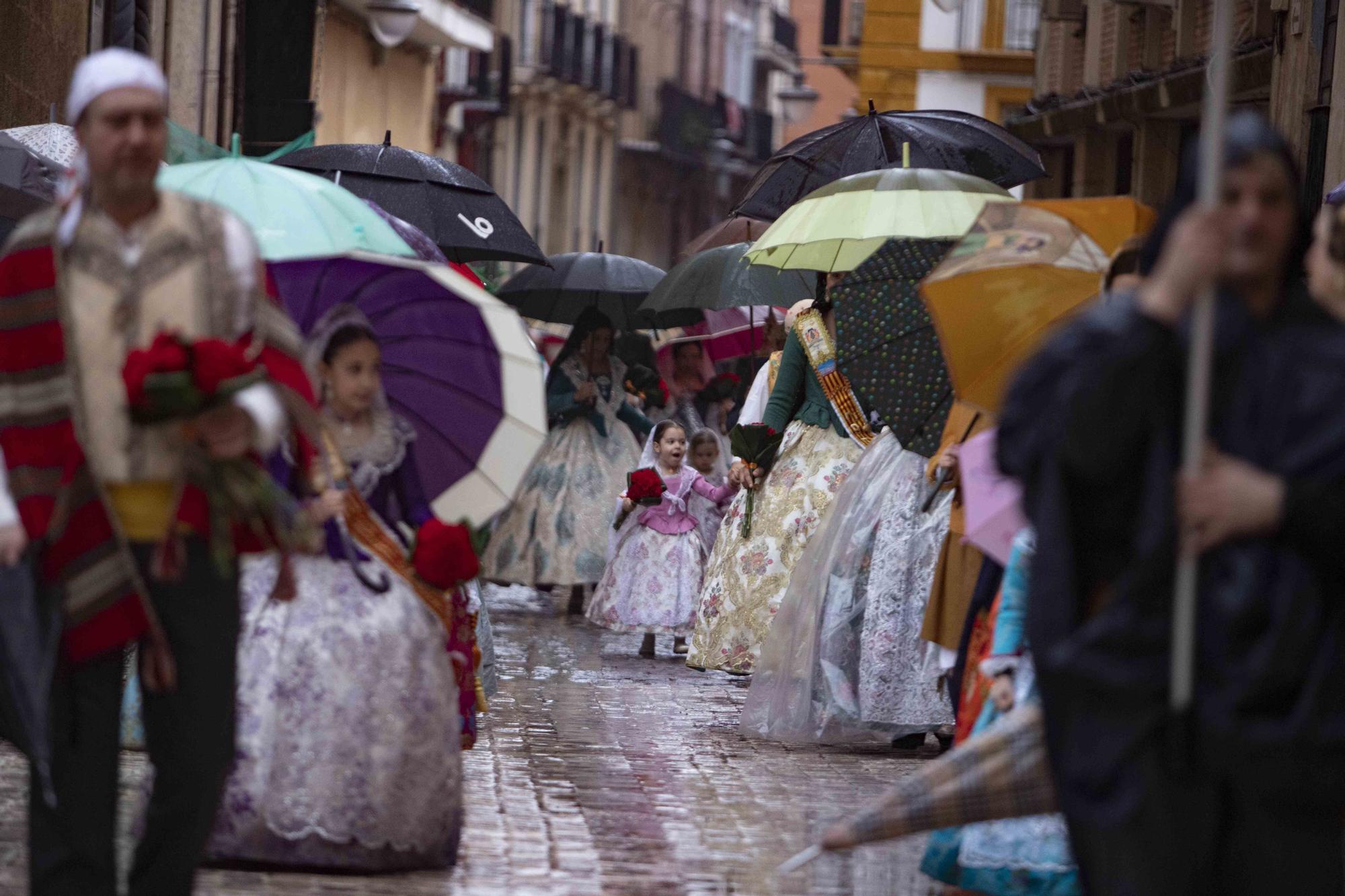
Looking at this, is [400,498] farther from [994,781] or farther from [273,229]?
[994,781]

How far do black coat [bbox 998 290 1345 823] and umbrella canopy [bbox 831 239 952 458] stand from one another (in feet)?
14.4

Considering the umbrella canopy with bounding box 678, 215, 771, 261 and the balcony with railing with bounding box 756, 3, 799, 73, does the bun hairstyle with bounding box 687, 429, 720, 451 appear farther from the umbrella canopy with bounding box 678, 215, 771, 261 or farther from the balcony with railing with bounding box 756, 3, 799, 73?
the balcony with railing with bounding box 756, 3, 799, 73

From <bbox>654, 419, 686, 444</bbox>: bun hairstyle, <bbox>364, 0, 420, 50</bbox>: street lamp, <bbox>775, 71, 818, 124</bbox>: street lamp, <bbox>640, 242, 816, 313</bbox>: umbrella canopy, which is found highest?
<bbox>775, 71, 818, 124</bbox>: street lamp

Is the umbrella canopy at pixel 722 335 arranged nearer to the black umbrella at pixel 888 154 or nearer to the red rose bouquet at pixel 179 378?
the black umbrella at pixel 888 154

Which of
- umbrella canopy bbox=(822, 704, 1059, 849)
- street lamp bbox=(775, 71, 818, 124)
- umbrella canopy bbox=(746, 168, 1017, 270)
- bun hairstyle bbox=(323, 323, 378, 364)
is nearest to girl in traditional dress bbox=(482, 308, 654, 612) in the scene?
umbrella canopy bbox=(746, 168, 1017, 270)

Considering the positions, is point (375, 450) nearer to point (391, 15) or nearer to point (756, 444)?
point (756, 444)

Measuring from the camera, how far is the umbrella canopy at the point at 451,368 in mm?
7070

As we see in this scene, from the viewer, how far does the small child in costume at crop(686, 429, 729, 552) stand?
577 inches

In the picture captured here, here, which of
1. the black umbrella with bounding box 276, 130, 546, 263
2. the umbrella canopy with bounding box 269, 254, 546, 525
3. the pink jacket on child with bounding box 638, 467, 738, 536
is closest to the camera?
the umbrella canopy with bounding box 269, 254, 546, 525

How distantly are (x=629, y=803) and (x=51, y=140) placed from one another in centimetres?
526

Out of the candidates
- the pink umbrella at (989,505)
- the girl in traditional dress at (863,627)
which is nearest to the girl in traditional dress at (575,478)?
the girl in traditional dress at (863,627)

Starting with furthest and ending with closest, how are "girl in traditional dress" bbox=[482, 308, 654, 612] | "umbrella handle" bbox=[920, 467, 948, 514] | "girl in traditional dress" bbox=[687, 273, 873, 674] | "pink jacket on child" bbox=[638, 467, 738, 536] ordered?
1. "girl in traditional dress" bbox=[482, 308, 654, 612]
2. "pink jacket on child" bbox=[638, 467, 738, 536]
3. "girl in traditional dress" bbox=[687, 273, 873, 674]
4. "umbrella handle" bbox=[920, 467, 948, 514]

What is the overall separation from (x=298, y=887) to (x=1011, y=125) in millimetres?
23352

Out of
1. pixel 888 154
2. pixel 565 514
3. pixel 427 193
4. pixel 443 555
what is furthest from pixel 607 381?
pixel 443 555
